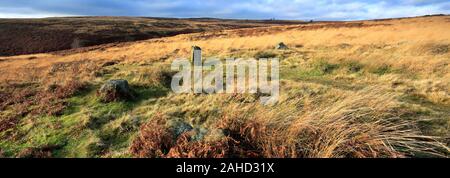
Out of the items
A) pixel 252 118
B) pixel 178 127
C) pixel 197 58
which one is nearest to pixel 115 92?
pixel 178 127

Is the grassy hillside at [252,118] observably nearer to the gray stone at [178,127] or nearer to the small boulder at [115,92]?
the gray stone at [178,127]

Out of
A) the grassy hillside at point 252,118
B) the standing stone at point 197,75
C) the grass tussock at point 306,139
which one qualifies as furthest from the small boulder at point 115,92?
the grass tussock at point 306,139

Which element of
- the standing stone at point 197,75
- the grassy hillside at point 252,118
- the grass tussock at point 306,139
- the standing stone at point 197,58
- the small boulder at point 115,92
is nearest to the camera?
the grass tussock at point 306,139

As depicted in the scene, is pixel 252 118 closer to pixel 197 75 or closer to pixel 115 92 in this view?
pixel 115 92

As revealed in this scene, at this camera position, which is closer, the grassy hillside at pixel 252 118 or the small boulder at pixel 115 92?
the grassy hillside at pixel 252 118

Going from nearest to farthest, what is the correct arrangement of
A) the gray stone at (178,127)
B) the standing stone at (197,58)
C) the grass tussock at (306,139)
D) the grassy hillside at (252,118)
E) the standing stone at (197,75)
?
the grass tussock at (306,139)
the grassy hillside at (252,118)
the gray stone at (178,127)
the standing stone at (197,75)
the standing stone at (197,58)

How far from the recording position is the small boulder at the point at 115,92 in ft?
33.3

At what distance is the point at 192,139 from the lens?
604 centimetres

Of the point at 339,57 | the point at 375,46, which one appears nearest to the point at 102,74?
the point at 339,57

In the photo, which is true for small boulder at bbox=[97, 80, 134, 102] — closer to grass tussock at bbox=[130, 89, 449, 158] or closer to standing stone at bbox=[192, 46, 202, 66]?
grass tussock at bbox=[130, 89, 449, 158]

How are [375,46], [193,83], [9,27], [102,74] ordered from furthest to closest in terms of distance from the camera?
[9,27] → [375,46] → [102,74] → [193,83]

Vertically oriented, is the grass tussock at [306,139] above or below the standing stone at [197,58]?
below
